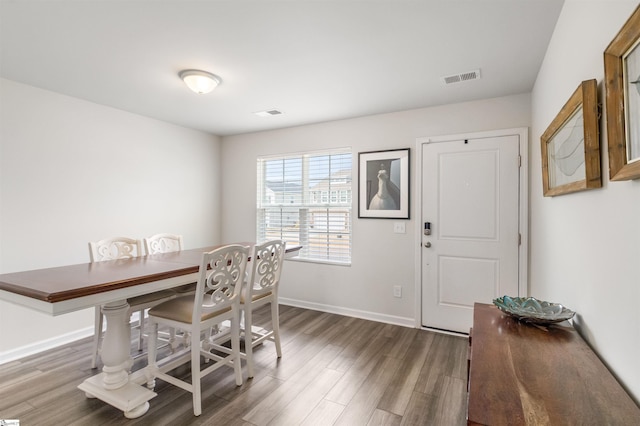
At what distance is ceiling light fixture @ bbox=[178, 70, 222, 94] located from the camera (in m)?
2.50

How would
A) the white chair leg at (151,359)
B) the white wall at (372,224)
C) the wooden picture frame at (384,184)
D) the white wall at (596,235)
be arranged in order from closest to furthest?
the white wall at (596,235), the white chair leg at (151,359), the white wall at (372,224), the wooden picture frame at (384,184)

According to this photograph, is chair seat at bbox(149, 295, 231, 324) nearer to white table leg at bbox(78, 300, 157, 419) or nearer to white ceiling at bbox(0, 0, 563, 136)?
white table leg at bbox(78, 300, 157, 419)

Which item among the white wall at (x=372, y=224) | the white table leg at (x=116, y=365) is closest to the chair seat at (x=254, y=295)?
the white table leg at (x=116, y=365)

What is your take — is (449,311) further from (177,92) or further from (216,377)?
(177,92)

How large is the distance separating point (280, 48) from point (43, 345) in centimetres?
338

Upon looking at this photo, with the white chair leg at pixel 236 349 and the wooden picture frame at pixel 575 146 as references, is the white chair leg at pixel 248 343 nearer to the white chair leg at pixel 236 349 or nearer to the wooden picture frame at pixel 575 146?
the white chair leg at pixel 236 349

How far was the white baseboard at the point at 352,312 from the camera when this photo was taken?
11.4ft

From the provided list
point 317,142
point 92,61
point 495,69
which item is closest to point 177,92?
point 92,61

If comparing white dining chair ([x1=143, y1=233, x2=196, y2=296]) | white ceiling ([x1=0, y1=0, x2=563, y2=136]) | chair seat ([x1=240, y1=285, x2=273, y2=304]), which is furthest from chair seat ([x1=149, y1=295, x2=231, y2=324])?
white ceiling ([x1=0, y1=0, x2=563, y2=136])

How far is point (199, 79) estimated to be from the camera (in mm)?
2510

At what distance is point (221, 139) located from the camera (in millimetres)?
4840

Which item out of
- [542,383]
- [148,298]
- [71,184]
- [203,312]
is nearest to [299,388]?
[203,312]

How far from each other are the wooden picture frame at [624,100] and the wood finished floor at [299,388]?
1692 millimetres

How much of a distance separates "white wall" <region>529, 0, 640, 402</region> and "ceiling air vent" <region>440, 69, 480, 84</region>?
536 mm
